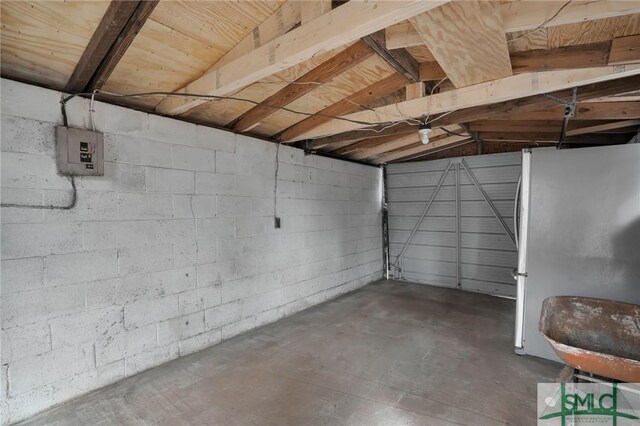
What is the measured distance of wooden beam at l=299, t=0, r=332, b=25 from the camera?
63.6 inches

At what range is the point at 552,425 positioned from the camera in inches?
75.1

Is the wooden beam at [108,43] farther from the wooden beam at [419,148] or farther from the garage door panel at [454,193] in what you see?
the garage door panel at [454,193]

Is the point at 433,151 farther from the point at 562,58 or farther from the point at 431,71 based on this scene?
the point at 562,58

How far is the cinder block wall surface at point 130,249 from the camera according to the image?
6.51ft

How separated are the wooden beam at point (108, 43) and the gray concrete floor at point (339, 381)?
222 cm

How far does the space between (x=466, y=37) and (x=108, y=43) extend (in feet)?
6.46

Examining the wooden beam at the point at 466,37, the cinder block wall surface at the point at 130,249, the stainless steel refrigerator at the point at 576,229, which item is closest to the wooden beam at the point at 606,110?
the stainless steel refrigerator at the point at 576,229

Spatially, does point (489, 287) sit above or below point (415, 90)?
below

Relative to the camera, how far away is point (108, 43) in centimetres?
168

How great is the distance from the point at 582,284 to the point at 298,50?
2.83 m

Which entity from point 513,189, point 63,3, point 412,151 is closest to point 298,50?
point 63,3

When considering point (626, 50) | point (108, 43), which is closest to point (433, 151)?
point (626, 50)
